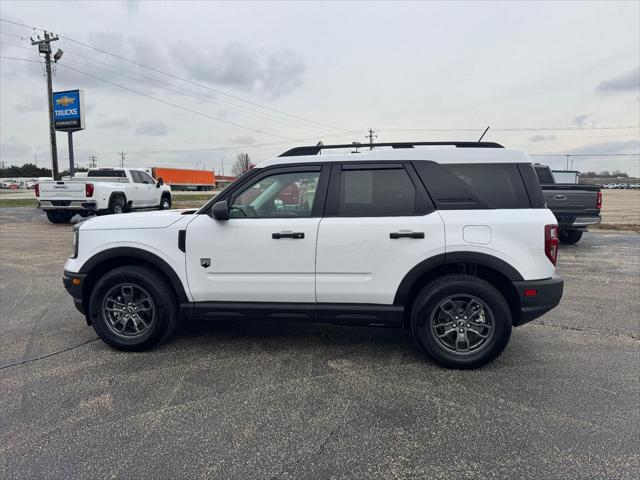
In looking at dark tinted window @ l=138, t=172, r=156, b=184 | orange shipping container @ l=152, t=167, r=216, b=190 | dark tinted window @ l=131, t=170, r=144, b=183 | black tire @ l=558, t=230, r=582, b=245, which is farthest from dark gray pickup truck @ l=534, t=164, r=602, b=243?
orange shipping container @ l=152, t=167, r=216, b=190

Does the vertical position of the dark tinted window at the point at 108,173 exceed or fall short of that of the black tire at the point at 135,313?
it exceeds it

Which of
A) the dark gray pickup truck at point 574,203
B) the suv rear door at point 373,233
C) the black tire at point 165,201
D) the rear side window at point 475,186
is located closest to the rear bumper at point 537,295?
the rear side window at point 475,186

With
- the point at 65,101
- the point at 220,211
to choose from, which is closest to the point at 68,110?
the point at 65,101

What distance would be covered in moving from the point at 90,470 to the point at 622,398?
143 inches

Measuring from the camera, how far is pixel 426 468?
8.30 ft

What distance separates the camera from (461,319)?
3.82 meters

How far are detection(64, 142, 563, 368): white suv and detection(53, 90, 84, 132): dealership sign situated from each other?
27.1 metres

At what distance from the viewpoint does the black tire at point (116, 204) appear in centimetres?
1585

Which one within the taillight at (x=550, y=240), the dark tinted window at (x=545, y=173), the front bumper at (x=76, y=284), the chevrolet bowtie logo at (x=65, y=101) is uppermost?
the chevrolet bowtie logo at (x=65, y=101)

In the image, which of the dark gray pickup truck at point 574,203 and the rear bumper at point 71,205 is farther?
the rear bumper at point 71,205

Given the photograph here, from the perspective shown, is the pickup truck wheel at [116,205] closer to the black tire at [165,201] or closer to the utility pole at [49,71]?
the black tire at [165,201]

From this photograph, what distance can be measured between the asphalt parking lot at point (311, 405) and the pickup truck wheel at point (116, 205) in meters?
11.5

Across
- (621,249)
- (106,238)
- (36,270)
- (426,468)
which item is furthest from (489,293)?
(621,249)

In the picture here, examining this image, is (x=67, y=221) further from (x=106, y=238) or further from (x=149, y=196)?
(x=106, y=238)
